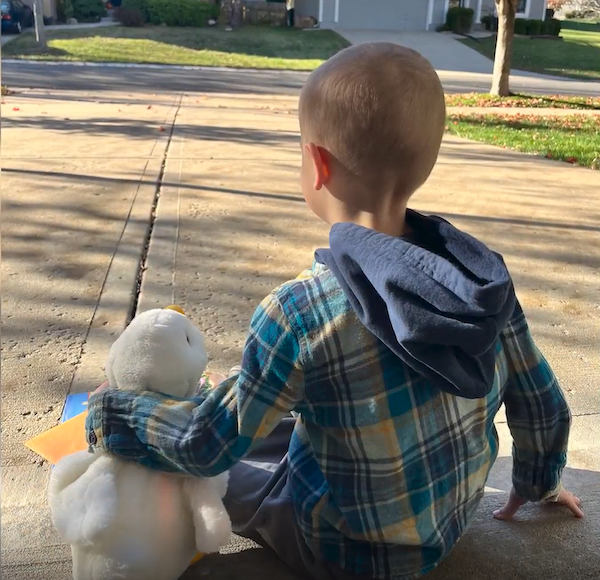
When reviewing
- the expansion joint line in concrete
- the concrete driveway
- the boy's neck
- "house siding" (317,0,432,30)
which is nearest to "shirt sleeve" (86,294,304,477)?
the boy's neck

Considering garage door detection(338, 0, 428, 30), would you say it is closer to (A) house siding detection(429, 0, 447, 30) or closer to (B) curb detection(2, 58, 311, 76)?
(A) house siding detection(429, 0, 447, 30)

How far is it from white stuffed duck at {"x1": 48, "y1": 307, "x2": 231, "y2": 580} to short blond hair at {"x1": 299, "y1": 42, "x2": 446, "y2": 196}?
2.00 ft

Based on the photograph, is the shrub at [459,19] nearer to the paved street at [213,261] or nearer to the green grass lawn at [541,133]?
the green grass lawn at [541,133]

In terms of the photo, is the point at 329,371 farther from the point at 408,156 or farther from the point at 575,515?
the point at 575,515

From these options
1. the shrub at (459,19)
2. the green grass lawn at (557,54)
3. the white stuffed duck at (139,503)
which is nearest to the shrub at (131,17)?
the green grass lawn at (557,54)

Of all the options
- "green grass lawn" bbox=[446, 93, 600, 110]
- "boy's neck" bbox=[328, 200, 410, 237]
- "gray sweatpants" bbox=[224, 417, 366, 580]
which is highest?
"boy's neck" bbox=[328, 200, 410, 237]

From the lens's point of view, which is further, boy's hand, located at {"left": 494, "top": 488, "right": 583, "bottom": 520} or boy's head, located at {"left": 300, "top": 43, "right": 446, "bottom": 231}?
boy's hand, located at {"left": 494, "top": 488, "right": 583, "bottom": 520}

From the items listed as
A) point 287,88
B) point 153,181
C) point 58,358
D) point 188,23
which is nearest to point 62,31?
point 188,23

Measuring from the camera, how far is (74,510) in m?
1.55

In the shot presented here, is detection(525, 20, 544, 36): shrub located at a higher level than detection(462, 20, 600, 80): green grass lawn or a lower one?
higher

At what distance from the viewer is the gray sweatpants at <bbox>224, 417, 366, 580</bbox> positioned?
66.2 inches

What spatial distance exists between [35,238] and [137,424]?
3.21 metres

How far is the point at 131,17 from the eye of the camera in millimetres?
31688

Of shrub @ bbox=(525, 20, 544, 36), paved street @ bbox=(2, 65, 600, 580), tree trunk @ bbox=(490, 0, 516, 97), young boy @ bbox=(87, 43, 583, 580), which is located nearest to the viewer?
young boy @ bbox=(87, 43, 583, 580)
